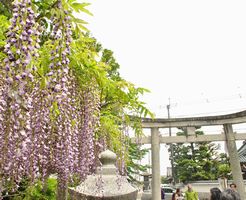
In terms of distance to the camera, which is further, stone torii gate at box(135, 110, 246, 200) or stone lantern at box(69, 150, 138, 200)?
stone torii gate at box(135, 110, 246, 200)

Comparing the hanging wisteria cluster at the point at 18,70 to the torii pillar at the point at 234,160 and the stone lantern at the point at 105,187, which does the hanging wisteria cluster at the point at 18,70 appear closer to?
the stone lantern at the point at 105,187

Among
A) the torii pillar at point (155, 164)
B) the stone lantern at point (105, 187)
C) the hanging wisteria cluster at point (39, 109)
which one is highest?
the torii pillar at point (155, 164)

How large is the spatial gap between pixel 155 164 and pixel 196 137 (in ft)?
9.41

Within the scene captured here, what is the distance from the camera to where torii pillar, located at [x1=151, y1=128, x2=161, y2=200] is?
53.1 ft

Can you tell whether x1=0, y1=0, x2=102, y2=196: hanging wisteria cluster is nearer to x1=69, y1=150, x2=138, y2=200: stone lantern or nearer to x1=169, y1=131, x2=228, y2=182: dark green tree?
x1=69, y1=150, x2=138, y2=200: stone lantern

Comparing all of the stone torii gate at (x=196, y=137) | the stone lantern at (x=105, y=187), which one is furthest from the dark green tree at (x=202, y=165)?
the stone lantern at (x=105, y=187)

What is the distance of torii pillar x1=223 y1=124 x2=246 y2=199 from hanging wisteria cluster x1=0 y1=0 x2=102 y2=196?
13.1 metres

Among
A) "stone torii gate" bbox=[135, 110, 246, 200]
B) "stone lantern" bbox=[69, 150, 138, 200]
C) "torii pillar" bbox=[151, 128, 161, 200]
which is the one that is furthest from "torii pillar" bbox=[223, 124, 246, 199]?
"stone lantern" bbox=[69, 150, 138, 200]

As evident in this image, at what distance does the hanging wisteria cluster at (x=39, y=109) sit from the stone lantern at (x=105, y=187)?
0.80 feet

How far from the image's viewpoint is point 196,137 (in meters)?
16.9

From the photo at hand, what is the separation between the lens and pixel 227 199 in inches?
139

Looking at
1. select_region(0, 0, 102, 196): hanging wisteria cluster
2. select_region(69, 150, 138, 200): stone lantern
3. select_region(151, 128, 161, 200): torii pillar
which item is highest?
select_region(151, 128, 161, 200): torii pillar

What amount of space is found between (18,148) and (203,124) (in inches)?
578

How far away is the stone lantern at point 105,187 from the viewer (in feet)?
10.4
